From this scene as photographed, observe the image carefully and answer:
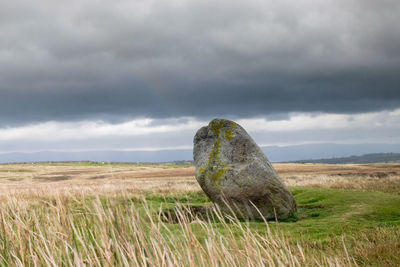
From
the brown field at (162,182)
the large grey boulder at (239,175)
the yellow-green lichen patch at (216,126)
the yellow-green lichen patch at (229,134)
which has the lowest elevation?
the brown field at (162,182)

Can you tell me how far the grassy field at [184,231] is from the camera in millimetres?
3371

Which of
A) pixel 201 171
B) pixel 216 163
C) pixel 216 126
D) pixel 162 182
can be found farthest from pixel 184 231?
pixel 162 182

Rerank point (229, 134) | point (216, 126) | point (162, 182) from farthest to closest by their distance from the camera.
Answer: point (162, 182)
point (216, 126)
point (229, 134)

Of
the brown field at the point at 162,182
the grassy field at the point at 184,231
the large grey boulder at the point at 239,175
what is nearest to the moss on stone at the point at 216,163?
the large grey boulder at the point at 239,175

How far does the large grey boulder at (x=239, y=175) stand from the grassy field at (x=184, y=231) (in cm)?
89

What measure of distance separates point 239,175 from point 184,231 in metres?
10.0

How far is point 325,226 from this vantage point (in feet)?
37.5

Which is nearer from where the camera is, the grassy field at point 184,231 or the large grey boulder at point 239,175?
the grassy field at point 184,231

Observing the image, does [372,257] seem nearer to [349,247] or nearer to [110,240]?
[349,247]

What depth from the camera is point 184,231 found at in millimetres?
3879

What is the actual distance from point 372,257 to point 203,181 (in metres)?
8.69

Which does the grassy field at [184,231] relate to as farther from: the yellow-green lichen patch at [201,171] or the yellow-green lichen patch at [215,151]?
the yellow-green lichen patch at [215,151]

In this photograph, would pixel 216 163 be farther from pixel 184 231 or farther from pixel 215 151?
pixel 184 231

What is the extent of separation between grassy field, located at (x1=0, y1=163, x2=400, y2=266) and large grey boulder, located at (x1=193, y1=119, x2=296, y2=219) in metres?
0.89
